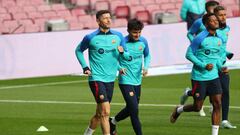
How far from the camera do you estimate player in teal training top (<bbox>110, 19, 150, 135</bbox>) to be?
1572 centimetres

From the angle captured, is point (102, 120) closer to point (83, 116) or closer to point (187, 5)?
point (83, 116)

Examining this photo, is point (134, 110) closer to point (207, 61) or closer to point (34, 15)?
point (207, 61)

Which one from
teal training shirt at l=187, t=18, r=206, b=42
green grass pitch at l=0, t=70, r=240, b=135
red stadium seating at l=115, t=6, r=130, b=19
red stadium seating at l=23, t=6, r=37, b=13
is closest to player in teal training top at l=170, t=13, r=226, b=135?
green grass pitch at l=0, t=70, r=240, b=135

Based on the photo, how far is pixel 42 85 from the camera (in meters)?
27.4

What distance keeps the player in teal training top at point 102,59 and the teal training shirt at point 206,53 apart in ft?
4.19

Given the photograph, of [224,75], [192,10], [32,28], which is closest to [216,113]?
[224,75]

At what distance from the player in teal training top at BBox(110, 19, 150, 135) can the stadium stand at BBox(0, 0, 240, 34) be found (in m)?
16.4

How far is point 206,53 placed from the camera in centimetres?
1636

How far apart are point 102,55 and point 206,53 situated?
180 cm

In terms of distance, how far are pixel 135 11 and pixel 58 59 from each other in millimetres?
7270

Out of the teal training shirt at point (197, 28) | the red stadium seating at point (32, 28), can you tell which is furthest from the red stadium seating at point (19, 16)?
the teal training shirt at point (197, 28)

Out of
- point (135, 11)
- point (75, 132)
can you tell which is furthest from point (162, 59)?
point (75, 132)

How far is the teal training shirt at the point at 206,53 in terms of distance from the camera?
16.3 m

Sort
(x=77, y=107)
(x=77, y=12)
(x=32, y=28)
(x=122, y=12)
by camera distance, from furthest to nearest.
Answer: (x=122, y=12)
(x=77, y=12)
(x=32, y=28)
(x=77, y=107)
